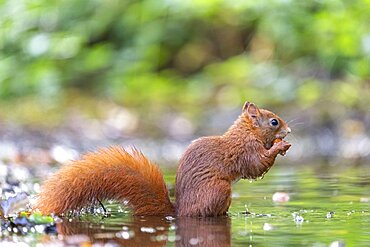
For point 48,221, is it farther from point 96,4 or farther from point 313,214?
point 96,4

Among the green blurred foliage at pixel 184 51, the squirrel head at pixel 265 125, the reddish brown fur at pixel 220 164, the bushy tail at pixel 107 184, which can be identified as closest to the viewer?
the bushy tail at pixel 107 184

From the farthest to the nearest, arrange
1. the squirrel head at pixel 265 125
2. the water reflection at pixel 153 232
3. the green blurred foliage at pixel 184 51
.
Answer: the green blurred foliage at pixel 184 51 → the squirrel head at pixel 265 125 → the water reflection at pixel 153 232

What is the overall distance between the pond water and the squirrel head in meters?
0.36

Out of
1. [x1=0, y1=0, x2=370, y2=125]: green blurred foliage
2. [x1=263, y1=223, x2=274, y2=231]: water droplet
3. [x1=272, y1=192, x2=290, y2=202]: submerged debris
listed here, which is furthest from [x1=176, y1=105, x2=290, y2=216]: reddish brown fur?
[x1=0, y1=0, x2=370, y2=125]: green blurred foliage

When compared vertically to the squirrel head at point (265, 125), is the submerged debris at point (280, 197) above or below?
below

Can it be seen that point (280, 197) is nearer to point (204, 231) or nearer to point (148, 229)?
point (204, 231)

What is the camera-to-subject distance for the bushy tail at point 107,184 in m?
4.82

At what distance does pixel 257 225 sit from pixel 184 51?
8838mm

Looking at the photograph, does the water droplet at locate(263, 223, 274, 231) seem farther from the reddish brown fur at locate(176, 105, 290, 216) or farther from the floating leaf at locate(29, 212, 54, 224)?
the floating leaf at locate(29, 212, 54, 224)

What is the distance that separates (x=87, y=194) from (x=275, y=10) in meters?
7.58

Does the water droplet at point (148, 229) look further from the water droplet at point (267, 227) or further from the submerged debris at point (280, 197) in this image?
the submerged debris at point (280, 197)

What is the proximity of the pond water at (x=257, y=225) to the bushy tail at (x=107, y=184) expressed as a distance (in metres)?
0.09

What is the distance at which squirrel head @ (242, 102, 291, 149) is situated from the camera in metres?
5.54

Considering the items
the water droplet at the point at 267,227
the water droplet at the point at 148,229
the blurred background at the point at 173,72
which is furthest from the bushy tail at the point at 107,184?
the blurred background at the point at 173,72
